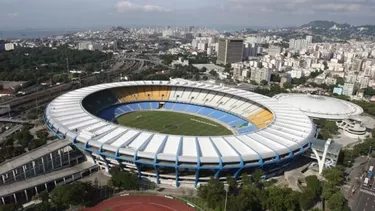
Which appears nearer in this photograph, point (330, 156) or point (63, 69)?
point (330, 156)

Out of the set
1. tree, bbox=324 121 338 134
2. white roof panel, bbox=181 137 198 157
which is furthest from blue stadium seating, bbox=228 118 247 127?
white roof panel, bbox=181 137 198 157

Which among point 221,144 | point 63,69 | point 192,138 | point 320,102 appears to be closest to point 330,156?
point 221,144

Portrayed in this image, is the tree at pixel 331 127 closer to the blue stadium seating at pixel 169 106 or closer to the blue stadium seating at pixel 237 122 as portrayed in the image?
the blue stadium seating at pixel 237 122

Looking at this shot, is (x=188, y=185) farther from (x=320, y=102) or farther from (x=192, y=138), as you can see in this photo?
(x=320, y=102)

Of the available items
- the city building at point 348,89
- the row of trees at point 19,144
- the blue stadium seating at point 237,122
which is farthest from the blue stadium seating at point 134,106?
the city building at point 348,89

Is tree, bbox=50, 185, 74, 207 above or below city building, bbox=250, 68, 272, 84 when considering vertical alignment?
below

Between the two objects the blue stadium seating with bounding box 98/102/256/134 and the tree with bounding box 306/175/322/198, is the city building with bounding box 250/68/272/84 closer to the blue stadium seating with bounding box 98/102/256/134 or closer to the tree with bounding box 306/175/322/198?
the blue stadium seating with bounding box 98/102/256/134

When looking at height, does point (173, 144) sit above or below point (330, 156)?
above
